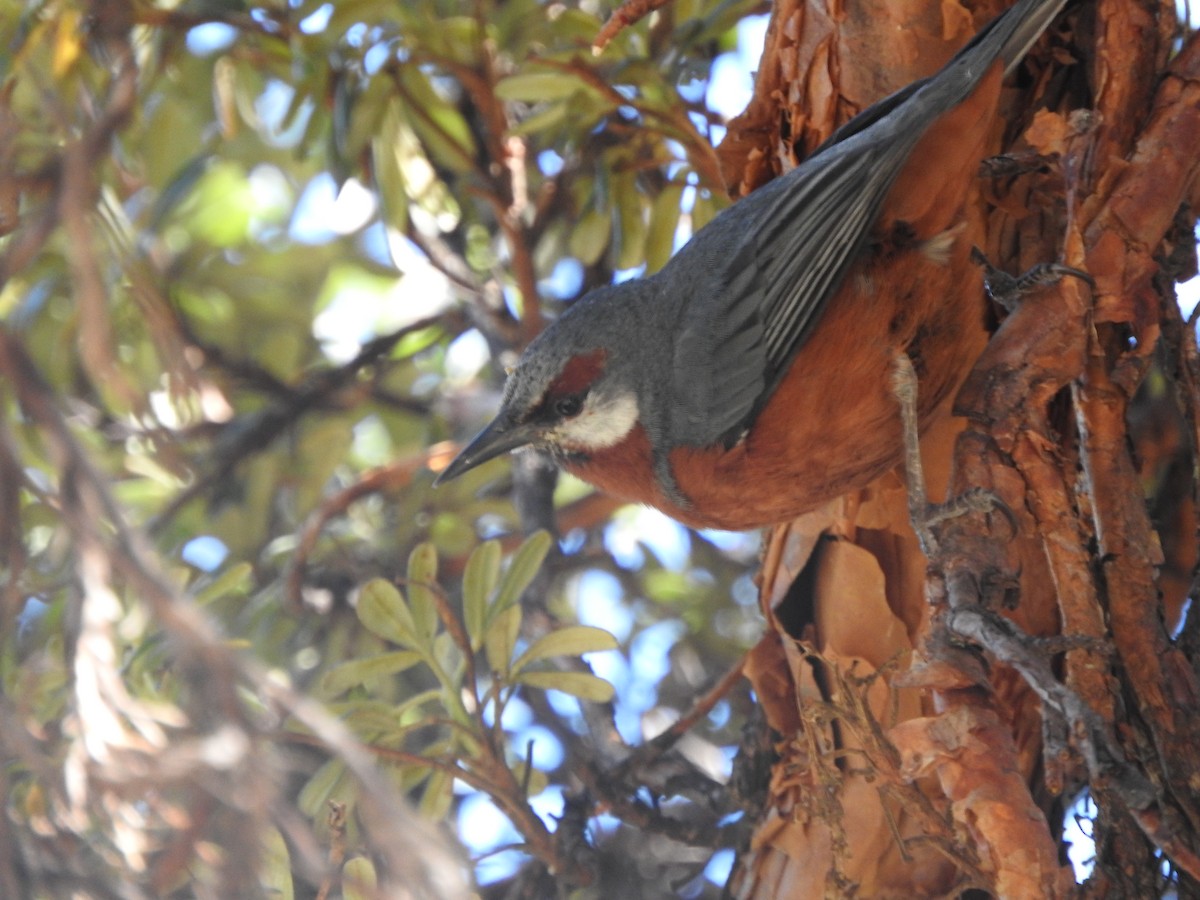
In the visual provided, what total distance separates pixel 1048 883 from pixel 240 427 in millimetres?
2884

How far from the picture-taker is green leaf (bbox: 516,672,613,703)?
2.93 meters

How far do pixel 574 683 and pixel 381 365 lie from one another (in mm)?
1673

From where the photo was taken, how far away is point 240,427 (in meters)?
4.02

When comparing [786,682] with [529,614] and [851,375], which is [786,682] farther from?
[529,614]

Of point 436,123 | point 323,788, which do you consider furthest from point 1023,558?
point 436,123

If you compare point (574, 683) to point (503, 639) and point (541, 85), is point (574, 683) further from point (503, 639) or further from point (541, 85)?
point (541, 85)

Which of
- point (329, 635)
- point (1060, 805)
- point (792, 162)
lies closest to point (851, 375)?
point (792, 162)

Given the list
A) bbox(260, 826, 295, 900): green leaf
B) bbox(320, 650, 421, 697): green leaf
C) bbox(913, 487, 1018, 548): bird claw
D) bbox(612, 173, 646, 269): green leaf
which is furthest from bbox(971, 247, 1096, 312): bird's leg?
bbox(260, 826, 295, 900): green leaf

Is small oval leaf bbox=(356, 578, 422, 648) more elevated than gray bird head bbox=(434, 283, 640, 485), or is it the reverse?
gray bird head bbox=(434, 283, 640, 485)

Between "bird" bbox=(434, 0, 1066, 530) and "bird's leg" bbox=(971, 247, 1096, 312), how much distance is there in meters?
0.05

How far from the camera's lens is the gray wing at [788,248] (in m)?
2.54

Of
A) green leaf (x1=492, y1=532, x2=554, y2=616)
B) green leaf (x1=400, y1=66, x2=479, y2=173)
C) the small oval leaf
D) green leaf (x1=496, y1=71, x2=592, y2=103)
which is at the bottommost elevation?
the small oval leaf


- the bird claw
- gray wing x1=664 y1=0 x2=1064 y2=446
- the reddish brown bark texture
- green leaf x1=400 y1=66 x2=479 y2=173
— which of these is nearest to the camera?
the reddish brown bark texture

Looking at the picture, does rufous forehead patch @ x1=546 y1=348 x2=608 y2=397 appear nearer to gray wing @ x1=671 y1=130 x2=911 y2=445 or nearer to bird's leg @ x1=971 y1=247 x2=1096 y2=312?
gray wing @ x1=671 y1=130 x2=911 y2=445
